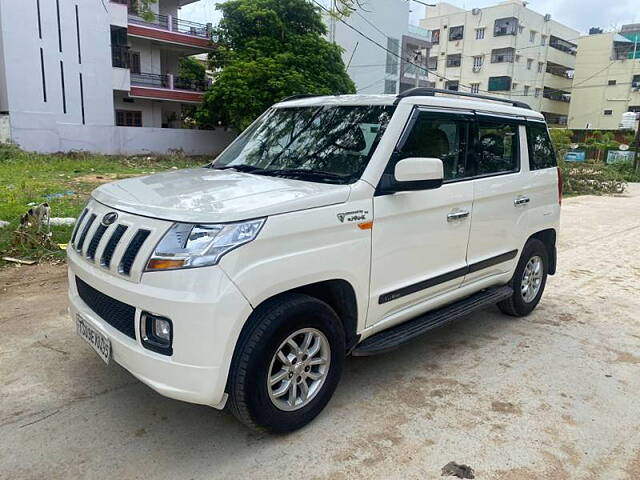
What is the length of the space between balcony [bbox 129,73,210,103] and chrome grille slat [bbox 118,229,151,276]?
87.4ft

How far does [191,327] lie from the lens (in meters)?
2.35

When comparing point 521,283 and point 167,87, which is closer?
point 521,283

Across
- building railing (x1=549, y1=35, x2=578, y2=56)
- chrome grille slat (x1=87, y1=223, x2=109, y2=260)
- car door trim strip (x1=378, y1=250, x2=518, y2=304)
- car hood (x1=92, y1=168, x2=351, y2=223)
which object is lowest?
car door trim strip (x1=378, y1=250, x2=518, y2=304)

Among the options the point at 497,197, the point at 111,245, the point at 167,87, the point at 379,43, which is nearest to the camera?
the point at 111,245

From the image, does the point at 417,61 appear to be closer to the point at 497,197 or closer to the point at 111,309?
the point at 497,197

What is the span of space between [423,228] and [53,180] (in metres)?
13.3

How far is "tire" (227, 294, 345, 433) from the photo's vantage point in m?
2.54

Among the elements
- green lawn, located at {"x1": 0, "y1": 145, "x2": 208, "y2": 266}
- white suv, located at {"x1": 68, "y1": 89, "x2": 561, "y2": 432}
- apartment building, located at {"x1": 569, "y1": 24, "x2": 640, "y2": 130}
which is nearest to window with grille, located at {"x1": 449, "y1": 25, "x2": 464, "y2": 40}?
apartment building, located at {"x1": 569, "y1": 24, "x2": 640, "y2": 130}

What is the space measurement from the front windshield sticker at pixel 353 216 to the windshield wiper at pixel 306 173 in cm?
25

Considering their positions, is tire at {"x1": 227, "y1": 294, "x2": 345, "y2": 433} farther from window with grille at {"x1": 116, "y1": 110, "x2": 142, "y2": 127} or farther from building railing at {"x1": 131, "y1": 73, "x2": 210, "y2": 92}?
window with grille at {"x1": 116, "y1": 110, "x2": 142, "y2": 127}

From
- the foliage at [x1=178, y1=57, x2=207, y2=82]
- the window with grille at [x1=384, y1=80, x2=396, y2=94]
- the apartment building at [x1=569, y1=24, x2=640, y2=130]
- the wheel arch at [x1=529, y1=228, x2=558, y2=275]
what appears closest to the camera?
the wheel arch at [x1=529, y1=228, x2=558, y2=275]

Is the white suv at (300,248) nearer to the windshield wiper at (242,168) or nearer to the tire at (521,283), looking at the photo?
the windshield wiper at (242,168)

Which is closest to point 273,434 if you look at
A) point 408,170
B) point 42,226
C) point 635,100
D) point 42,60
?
point 408,170

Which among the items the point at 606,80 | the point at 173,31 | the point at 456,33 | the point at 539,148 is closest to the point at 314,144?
the point at 539,148
